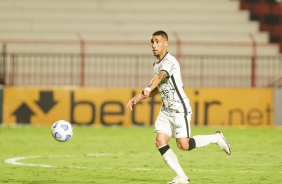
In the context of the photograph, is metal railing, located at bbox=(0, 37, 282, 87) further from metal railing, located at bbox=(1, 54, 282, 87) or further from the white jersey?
the white jersey

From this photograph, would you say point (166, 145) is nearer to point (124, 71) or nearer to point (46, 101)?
point (46, 101)

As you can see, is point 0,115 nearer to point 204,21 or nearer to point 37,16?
point 37,16

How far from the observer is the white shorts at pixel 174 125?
1151 cm

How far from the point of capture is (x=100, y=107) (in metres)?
23.2

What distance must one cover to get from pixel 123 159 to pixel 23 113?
865 cm

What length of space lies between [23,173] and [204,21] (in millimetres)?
17118

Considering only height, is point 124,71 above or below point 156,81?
below

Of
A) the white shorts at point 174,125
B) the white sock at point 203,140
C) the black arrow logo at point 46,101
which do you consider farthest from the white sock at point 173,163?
the black arrow logo at point 46,101

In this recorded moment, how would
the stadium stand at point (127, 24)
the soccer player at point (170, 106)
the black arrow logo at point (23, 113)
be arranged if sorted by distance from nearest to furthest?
the soccer player at point (170, 106) < the black arrow logo at point (23, 113) < the stadium stand at point (127, 24)

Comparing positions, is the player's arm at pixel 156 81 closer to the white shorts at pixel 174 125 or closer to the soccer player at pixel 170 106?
the soccer player at pixel 170 106

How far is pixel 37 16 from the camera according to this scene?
28469 mm

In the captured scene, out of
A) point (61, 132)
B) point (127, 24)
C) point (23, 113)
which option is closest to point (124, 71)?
point (127, 24)

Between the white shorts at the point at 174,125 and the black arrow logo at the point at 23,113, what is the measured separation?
1182 cm

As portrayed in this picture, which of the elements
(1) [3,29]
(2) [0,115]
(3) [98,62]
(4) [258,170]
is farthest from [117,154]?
(1) [3,29]
